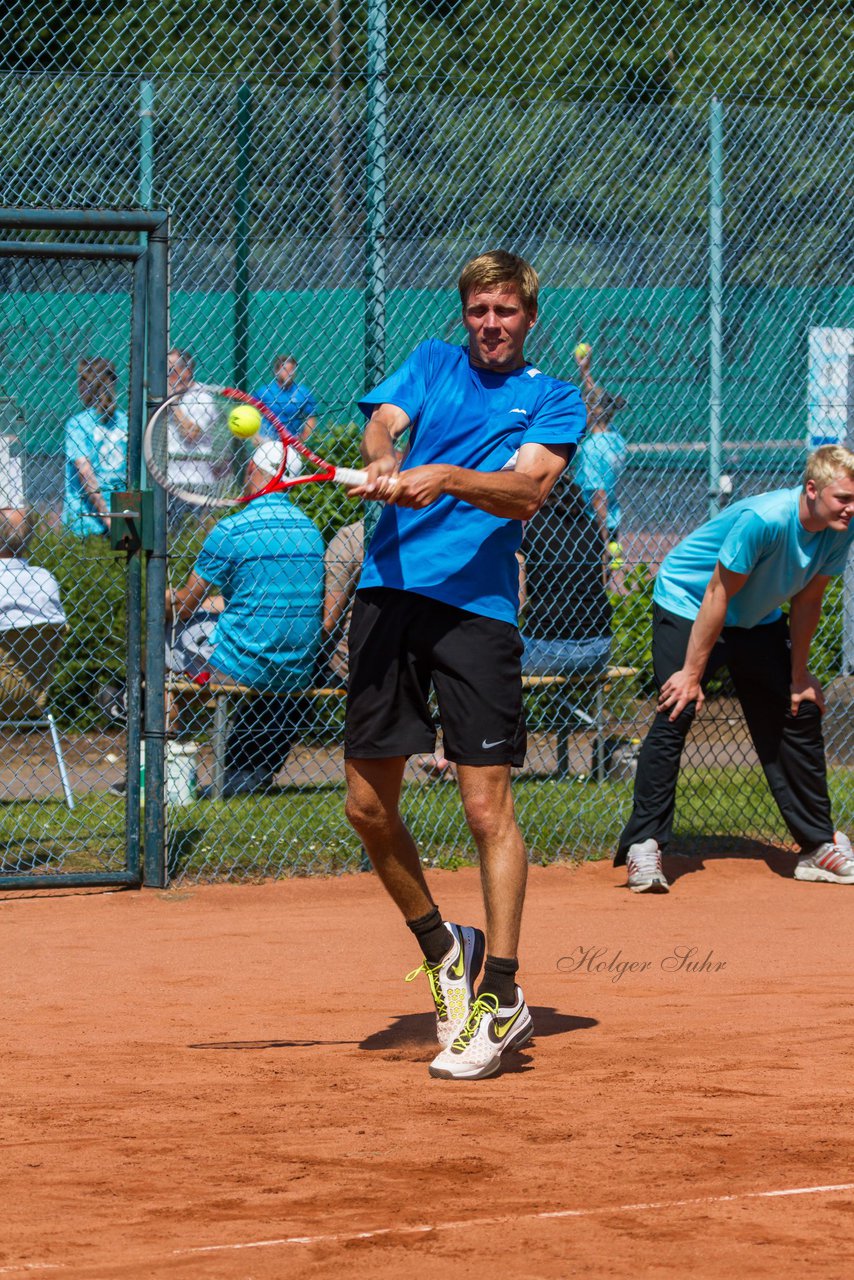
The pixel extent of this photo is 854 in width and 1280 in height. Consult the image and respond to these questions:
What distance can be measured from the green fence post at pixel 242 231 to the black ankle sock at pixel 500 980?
4433 mm

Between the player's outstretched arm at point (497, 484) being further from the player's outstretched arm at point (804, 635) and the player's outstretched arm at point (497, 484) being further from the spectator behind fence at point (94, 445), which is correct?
the spectator behind fence at point (94, 445)

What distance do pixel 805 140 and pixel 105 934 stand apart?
16.4ft

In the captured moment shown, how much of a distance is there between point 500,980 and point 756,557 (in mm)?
2577

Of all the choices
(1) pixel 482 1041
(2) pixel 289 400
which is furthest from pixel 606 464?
(1) pixel 482 1041

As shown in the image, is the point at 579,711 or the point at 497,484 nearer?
the point at 497,484

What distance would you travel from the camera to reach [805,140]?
8047 millimetres

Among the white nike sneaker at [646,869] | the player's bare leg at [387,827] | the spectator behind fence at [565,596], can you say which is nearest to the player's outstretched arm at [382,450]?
the player's bare leg at [387,827]

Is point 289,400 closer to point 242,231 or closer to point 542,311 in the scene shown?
point 242,231

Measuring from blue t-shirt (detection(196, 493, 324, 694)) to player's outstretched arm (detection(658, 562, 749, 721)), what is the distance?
171 centimetres

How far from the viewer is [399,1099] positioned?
155 inches

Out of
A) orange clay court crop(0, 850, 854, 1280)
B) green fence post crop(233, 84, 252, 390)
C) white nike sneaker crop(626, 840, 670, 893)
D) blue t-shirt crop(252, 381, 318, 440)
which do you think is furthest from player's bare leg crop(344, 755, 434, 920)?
green fence post crop(233, 84, 252, 390)

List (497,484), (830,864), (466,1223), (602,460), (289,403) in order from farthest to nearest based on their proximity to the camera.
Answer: (602,460) → (289,403) → (830,864) → (497,484) → (466,1223)

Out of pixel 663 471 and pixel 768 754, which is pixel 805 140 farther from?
pixel 768 754

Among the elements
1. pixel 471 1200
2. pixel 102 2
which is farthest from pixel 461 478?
pixel 102 2
